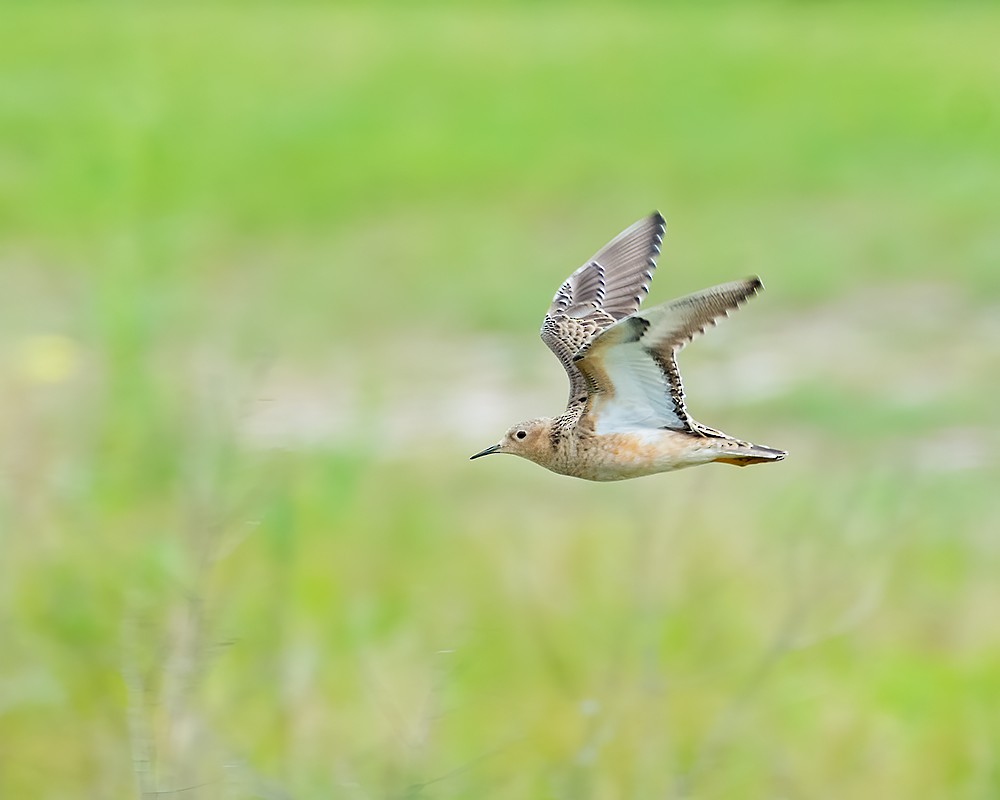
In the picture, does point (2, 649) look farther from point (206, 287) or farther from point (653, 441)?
point (206, 287)

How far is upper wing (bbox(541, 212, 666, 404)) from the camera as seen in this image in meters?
A: 4.02

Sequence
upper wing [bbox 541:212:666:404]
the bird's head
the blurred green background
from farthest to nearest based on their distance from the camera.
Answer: the blurred green background
upper wing [bbox 541:212:666:404]
the bird's head

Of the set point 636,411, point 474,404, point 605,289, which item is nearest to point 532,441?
point 636,411

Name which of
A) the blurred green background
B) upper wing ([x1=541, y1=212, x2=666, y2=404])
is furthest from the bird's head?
the blurred green background

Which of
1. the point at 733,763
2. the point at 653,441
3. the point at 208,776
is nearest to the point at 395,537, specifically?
the point at 733,763

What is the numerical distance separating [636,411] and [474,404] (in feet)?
33.6

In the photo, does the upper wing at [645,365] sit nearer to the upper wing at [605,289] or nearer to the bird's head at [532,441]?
the bird's head at [532,441]

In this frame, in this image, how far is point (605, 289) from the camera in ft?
14.2

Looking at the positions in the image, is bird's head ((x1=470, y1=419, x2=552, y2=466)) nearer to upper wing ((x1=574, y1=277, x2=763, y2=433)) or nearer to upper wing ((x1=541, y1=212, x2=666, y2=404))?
upper wing ((x1=574, y1=277, x2=763, y2=433))

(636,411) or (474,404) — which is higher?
(474,404)

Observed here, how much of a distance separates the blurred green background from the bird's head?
0.60m

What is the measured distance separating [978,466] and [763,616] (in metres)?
4.95

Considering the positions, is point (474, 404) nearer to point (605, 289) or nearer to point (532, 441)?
point (605, 289)

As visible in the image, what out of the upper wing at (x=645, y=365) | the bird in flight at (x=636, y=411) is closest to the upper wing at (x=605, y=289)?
the bird in flight at (x=636, y=411)
